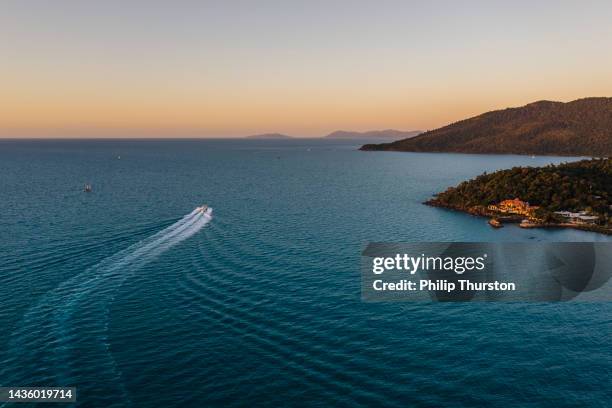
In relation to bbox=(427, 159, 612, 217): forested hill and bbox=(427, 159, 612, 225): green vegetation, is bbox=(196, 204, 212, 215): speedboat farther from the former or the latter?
bbox=(427, 159, 612, 217): forested hill

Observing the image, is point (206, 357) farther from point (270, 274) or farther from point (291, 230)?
point (291, 230)

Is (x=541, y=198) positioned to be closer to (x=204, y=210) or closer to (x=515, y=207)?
(x=515, y=207)

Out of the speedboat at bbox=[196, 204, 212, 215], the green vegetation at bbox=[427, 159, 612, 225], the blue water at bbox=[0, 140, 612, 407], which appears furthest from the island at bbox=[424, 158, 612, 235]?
the speedboat at bbox=[196, 204, 212, 215]

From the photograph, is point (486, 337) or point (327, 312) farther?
point (327, 312)

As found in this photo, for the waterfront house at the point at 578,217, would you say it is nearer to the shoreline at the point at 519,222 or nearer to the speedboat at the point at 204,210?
the shoreline at the point at 519,222

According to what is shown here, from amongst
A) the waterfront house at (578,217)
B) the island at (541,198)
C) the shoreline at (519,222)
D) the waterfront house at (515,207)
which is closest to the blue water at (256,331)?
the shoreline at (519,222)

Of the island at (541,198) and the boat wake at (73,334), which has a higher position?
the island at (541,198)

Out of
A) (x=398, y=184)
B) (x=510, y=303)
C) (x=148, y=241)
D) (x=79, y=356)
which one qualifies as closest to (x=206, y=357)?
(x=79, y=356)
